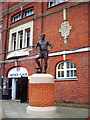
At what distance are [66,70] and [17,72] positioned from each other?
5608mm

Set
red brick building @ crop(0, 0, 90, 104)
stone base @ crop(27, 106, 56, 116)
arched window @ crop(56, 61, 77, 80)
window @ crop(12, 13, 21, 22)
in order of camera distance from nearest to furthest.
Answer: stone base @ crop(27, 106, 56, 116) → red brick building @ crop(0, 0, 90, 104) → arched window @ crop(56, 61, 77, 80) → window @ crop(12, 13, 21, 22)

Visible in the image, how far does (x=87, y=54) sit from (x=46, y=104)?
4984 millimetres

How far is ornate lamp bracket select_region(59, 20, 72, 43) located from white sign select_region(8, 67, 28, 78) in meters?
4.96

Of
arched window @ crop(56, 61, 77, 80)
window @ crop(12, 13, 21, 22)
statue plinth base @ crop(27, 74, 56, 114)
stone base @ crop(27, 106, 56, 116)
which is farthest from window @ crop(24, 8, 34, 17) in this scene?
stone base @ crop(27, 106, 56, 116)

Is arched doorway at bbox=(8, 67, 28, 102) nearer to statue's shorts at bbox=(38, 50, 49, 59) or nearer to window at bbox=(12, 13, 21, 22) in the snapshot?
window at bbox=(12, 13, 21, 22)

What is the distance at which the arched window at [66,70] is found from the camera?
11867 millimetres

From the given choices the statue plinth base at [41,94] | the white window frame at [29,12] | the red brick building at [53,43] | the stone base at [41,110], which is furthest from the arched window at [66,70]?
the white window frame at [29,12]

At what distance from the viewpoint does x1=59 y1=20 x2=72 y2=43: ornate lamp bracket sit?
1235 cm

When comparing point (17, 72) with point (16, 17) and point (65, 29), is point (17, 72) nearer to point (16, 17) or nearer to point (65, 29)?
point (16, 17)

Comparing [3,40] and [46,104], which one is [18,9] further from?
[46,104]

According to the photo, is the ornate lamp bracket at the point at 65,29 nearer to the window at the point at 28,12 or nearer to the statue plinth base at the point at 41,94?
the window at the point at 28,12

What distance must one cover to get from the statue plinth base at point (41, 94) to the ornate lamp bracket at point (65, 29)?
5246mm

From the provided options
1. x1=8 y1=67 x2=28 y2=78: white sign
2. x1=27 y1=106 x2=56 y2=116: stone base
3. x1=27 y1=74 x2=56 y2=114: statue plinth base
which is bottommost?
x1=27 y1=106 x2=56 y2=116: stone base

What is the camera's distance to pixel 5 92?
15.8 metres
